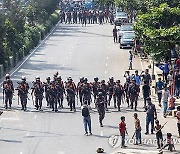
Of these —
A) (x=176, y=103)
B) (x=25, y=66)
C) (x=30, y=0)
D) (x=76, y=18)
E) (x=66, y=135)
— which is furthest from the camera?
(x=76, y=18)

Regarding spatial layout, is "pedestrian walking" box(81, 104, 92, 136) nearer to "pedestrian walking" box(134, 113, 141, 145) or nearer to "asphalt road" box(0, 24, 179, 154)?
"asphalt road" box(0, 24, 179, 154)

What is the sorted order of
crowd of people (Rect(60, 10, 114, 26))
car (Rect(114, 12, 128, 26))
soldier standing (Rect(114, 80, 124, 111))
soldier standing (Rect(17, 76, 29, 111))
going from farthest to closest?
crowd of people (Rect(60, 10, 114, 26))
car (Rect(114, 12, 128, 26))
soldier standing (Rect(17, 76, 29, 111))
soldier standing (Rect(114, 80, 124, 111))

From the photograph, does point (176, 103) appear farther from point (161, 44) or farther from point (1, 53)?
point (1, 53)

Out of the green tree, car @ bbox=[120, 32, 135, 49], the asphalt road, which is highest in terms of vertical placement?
the green tree

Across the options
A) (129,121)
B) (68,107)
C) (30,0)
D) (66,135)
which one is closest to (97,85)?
(68,107)

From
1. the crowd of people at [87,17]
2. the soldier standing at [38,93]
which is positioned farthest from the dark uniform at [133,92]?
the crowd of people at [87,17]

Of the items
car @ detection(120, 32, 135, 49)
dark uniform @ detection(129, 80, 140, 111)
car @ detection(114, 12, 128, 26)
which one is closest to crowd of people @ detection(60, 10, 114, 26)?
car @ detection(114, 12, 128, 26)

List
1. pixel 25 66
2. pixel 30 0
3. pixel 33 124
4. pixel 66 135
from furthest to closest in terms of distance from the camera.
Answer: pixel 30 0
pixel 25 66
pixel 33 124
pixel 66 135

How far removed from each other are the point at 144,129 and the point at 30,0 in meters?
41.6

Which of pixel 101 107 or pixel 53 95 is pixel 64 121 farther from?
pixel 53 95

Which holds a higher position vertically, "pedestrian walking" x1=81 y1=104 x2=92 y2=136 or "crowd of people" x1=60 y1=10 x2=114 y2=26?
"pedestrian walking" x1=81 y1=104 x2=92 y2=136

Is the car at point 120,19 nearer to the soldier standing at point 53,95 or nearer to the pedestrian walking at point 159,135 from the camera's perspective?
the soldier standing at point 53,95

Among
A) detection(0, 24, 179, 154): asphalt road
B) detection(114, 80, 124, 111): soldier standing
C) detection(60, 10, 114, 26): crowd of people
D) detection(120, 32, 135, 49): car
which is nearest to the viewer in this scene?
detection(0, 24, 179, 154): asphalt road

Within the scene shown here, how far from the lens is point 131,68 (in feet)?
156
